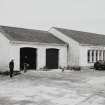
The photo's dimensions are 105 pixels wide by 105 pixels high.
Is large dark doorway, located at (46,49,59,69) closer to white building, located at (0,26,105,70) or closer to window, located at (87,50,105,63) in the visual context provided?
white building, located at (0,26,105,70)

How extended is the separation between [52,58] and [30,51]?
2.86 m

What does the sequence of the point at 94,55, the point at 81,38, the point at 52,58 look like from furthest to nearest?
the point at 81,38, the point at 94,55, the point at 52,58

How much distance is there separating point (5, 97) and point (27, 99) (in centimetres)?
125

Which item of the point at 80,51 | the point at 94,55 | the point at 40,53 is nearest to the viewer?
the point at 40,53

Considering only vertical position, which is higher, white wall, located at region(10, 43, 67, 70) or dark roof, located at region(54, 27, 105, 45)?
dark roof, located at region(54, 27, 105, 45)

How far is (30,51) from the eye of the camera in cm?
2622

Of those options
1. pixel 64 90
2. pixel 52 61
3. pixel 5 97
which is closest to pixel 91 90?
pixel 64 90

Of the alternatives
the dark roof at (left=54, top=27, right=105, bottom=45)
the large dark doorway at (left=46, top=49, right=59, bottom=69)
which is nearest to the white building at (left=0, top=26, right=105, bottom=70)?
the large dark doorway at (left=46, top=49, right=59, bottom=69)

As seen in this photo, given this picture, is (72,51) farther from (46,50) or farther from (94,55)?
(46,50)

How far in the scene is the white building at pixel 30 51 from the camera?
2325cm

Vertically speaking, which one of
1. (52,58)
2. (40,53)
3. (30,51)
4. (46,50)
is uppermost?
(46,50)

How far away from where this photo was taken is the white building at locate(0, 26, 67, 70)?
23.2 metres

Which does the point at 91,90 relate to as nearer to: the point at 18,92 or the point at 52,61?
the point at 18,92

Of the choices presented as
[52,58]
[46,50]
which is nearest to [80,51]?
[52,58]
